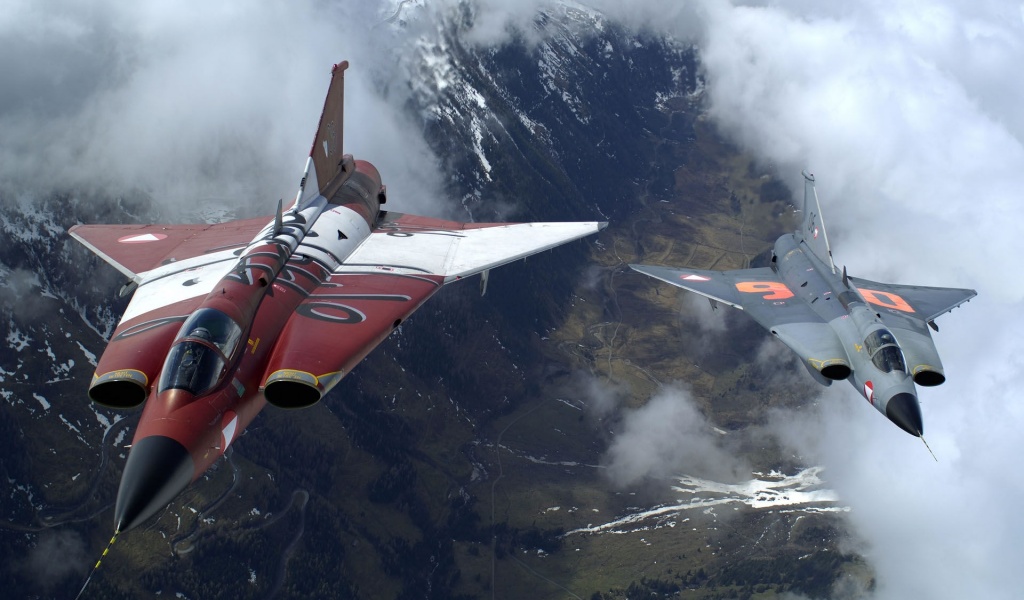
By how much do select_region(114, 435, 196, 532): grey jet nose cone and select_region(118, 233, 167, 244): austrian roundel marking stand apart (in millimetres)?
25914

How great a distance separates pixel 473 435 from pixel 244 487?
55767 mm

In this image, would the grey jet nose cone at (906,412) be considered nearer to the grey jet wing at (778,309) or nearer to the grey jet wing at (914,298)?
the grey jet wing at (778,309)

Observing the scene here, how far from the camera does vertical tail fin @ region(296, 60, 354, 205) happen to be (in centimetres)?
5403

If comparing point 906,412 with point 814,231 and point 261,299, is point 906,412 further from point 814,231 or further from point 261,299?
point 261,299

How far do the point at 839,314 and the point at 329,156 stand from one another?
3726 centimetres

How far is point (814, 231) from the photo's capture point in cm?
6919

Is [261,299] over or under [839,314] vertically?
under

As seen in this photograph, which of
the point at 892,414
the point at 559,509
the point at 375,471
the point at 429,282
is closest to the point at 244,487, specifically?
the point at 375,471

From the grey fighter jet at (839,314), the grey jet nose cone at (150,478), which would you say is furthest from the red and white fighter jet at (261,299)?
the grey fighter jet at (839,314)

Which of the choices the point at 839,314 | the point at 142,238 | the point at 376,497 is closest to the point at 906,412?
the point at 839,314

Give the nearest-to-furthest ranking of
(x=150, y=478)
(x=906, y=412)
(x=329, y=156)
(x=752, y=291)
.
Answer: (x=150, y=478), (x=906, y=412), (x=329, y=156), (x=752, y=291)

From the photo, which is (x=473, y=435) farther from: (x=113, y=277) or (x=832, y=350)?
(x=832, y=350)

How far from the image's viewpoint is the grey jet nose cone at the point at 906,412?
150 feet

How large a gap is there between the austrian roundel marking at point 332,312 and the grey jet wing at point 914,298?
38547mm
